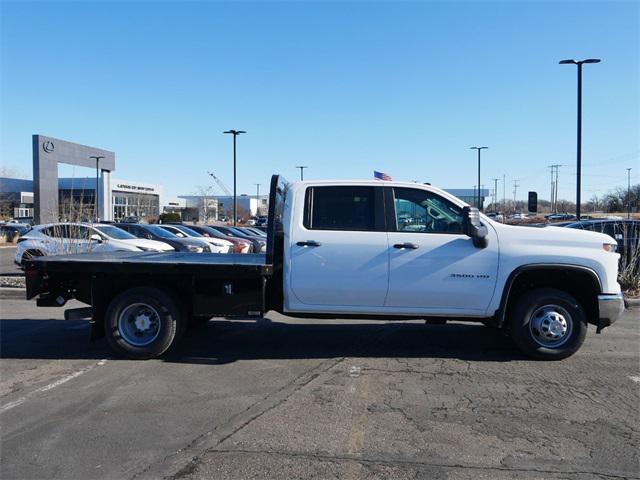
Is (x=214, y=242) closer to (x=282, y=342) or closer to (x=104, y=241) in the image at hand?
(x=104, y=241)

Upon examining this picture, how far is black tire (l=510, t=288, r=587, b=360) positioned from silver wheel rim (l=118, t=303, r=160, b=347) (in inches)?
168

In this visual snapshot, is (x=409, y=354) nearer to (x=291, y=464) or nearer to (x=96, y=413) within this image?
(x=291, y=464)

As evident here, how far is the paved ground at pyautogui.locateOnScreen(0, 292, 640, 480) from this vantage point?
3900 millimetres

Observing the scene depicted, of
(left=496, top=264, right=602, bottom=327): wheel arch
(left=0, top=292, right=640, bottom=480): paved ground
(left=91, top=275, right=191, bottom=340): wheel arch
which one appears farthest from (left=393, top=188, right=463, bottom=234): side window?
(left=91, top=275, right=191, bottom=340): wheel arch

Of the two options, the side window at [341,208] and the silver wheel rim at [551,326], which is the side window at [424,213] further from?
the silver wheel rim at [551,326]

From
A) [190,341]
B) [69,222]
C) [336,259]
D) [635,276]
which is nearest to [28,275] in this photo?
[190,341]

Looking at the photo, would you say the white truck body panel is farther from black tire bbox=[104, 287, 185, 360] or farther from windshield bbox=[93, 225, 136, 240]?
windshield bbox=[93, 225, 136, 240]

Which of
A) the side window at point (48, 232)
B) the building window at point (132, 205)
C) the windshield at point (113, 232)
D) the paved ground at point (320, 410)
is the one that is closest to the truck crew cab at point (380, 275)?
the paved ground at point (320, 410)

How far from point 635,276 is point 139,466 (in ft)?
36.8

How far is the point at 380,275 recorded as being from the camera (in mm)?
6254

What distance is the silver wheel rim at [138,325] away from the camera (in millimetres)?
6570

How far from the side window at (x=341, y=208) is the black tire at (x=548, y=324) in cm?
196

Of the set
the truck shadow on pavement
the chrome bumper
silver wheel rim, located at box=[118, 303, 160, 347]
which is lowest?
the truck shadow on pavement

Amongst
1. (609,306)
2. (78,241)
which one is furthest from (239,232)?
(609,306)
